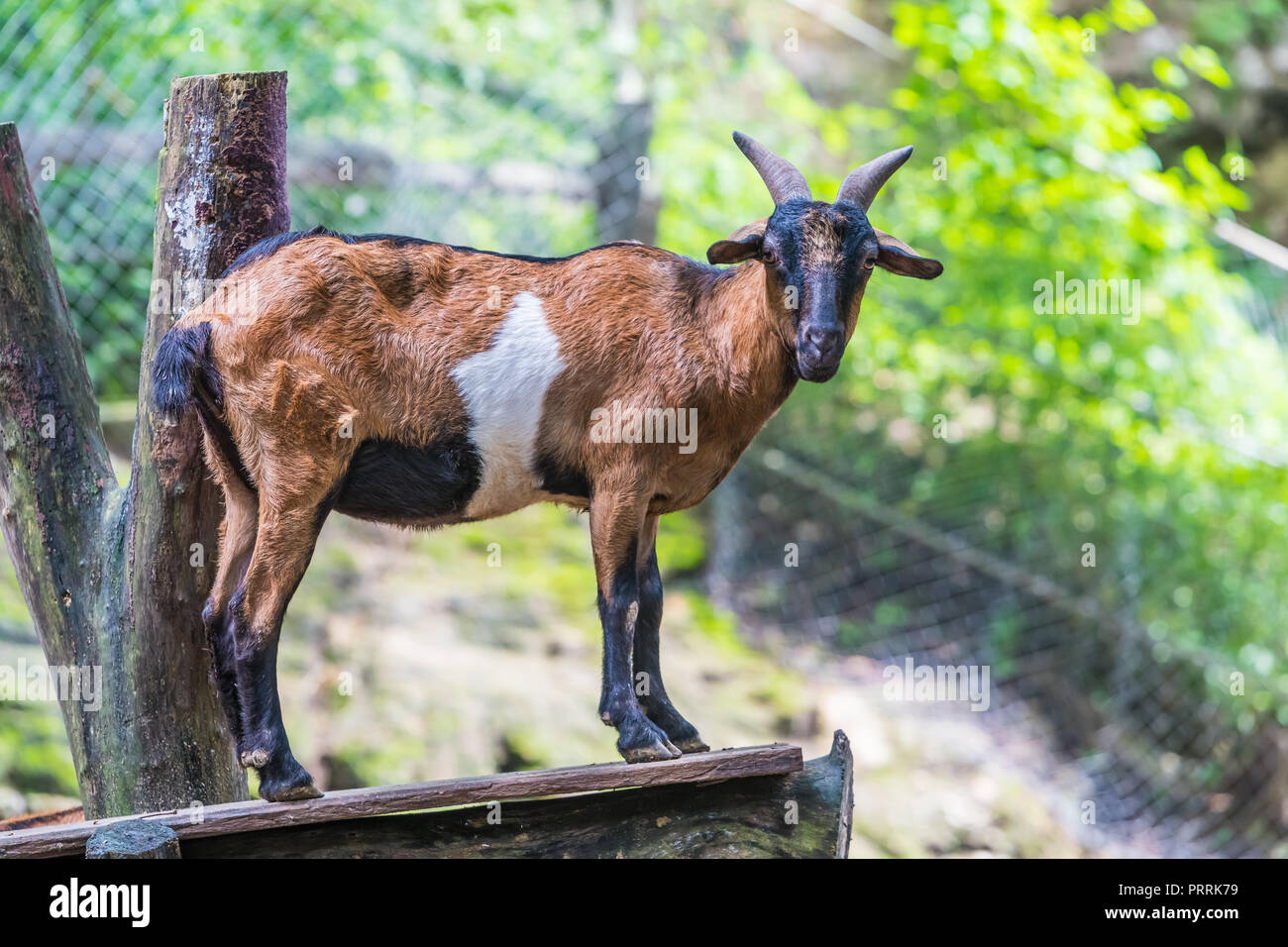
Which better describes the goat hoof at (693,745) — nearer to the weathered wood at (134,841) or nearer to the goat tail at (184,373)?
the weathered wood at (134,841)

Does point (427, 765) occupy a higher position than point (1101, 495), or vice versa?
point (1101, 495)

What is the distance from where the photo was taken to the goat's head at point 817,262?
4086mm

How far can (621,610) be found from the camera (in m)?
4.56

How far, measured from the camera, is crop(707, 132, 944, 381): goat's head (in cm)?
409

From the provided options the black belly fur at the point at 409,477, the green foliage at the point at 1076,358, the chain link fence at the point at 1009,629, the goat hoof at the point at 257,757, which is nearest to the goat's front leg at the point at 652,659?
the black belly fur at the point at 409,477

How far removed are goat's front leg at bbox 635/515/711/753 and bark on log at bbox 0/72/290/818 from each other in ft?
5.72

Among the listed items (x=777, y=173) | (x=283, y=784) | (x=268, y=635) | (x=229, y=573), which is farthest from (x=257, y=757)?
(x=777, y=173)

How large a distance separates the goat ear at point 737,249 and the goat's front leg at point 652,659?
3.61 feet

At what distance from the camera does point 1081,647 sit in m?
10.7

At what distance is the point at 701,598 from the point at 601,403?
6431 millimetres
